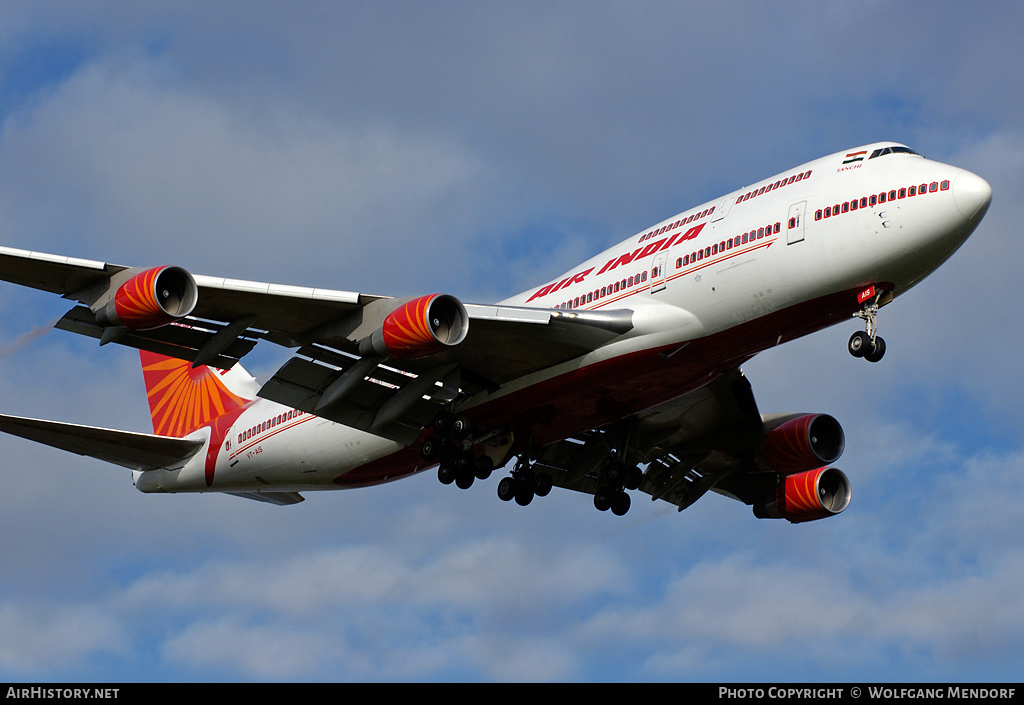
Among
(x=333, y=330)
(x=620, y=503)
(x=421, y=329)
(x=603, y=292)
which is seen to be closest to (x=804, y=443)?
(x=620, y=503)

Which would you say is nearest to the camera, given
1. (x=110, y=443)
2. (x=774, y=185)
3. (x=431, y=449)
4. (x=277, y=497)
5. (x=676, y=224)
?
(x=774, y=185)

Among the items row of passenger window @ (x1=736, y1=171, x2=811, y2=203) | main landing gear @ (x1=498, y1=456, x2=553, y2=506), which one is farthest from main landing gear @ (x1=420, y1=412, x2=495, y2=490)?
row of passenger window @ (x1=736, y1=171, x2=811, y2=203)

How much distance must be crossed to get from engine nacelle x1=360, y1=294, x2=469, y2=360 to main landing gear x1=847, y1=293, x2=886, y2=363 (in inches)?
333

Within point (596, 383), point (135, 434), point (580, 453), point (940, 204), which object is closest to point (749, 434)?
Answer: point (580, 453)

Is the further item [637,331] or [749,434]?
[749,434]

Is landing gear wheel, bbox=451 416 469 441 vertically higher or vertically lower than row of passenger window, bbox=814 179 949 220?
lower

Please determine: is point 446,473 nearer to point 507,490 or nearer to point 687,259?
point 507,490

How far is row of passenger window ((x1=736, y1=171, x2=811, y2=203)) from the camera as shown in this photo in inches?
1144

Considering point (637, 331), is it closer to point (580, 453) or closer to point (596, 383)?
point (596, 383)

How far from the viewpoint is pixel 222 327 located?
3019 centimetres

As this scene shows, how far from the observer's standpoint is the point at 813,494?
1506 inches

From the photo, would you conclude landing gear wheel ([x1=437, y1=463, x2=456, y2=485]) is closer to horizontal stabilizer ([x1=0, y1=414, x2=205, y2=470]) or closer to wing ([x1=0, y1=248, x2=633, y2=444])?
wing ([x1=0, y1=248, x2=633, y2=444])

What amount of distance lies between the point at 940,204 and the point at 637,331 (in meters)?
7.13

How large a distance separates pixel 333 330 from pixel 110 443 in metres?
10.4
